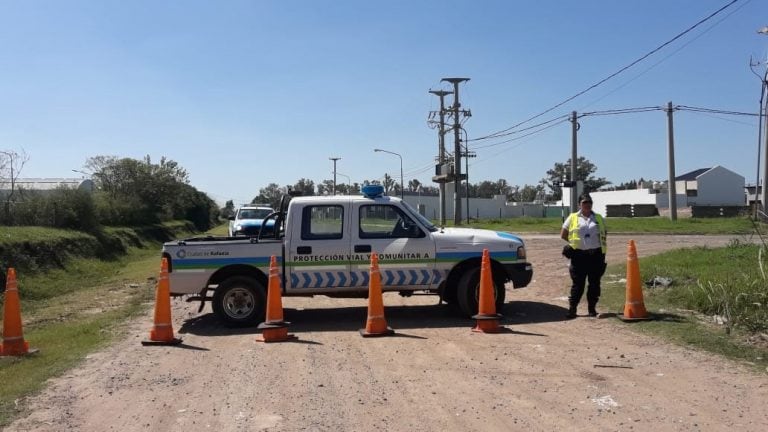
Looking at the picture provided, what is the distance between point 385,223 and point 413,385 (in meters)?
3.98

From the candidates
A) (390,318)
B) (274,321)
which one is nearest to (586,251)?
(390,318)

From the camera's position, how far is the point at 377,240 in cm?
969

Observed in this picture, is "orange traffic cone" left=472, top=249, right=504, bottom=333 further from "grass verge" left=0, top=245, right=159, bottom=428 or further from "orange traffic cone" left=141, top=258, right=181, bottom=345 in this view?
"grass verge" left=0, top=245, right=159, bottom=428

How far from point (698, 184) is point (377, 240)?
92.0 metres

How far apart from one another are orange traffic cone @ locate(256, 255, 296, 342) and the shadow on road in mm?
671

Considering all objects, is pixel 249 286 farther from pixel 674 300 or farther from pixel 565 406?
pixel 674 300

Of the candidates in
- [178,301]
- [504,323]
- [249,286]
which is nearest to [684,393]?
[504,323]

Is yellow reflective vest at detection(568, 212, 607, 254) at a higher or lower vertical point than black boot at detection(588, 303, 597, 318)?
higher

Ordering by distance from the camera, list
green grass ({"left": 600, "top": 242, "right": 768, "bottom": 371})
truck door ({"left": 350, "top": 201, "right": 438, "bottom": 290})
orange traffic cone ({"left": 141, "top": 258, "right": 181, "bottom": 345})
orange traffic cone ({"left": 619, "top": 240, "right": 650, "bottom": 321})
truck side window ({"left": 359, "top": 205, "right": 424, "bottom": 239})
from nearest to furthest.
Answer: green grass ({"left": 600, "top": 242, "right": 768, "bottom": 371}), orange traffic cone ({"left": 141, "top": 258, "right": 181, "bottom": 345}), orange traffic cone ({"left": 619, "top": 240, "right": 650, "bottom": 321}), truck door ({"left": 350, "top": 201, "right": 438, "bottom": 290}), truck side window ({"left": 359, "top": 205, "right": 424, "bottom": 239})

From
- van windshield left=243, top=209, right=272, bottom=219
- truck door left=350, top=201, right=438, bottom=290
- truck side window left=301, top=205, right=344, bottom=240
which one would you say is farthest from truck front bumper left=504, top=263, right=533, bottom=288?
van windshield left=243, top=209, right=272, bottom=219

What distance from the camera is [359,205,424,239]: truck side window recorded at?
384 inches

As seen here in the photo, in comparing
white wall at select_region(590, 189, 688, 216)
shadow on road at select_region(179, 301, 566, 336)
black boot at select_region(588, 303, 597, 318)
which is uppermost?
white wall at select_region(590, 189, 688, 216)

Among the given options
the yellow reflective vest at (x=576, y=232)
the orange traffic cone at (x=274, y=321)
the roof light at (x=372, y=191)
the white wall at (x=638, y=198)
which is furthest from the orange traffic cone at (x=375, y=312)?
the white wall at (x=638, y=198)

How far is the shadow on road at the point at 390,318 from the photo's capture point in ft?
30.6
